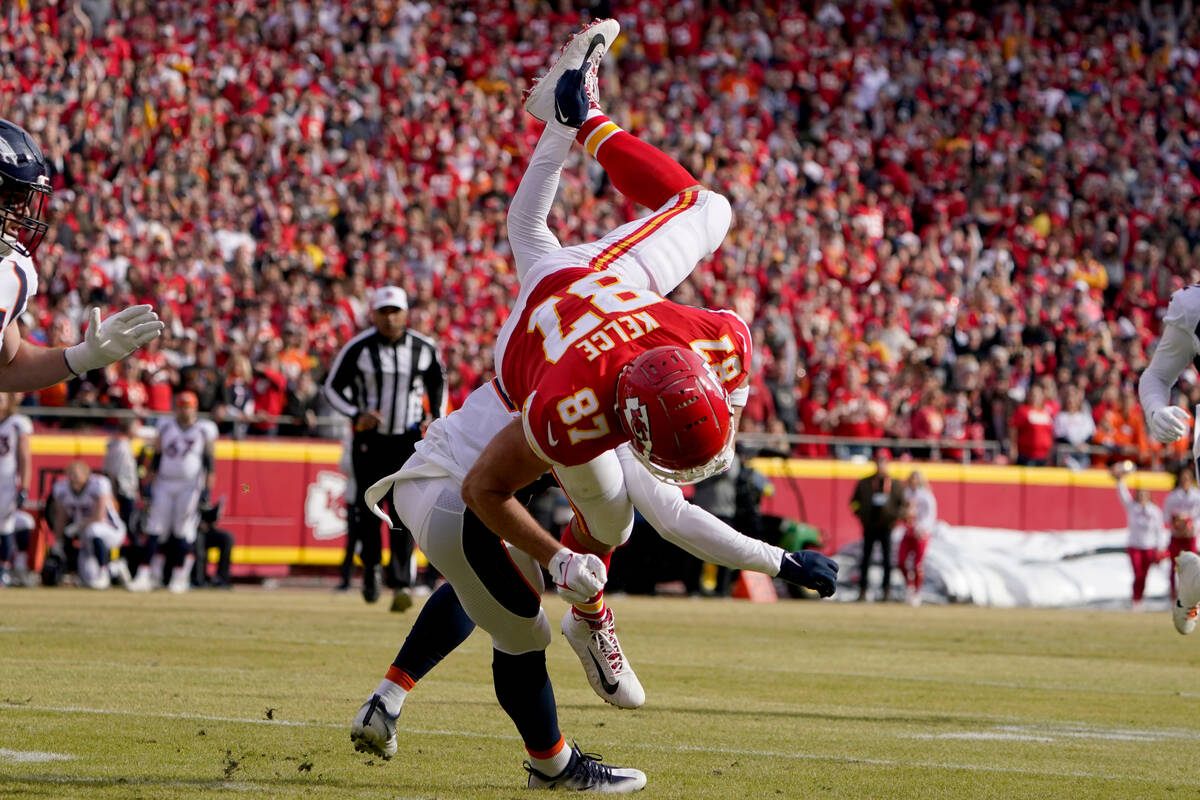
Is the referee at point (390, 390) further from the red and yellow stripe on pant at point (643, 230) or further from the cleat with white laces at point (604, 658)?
the cleat with white laces at point (604, 658)

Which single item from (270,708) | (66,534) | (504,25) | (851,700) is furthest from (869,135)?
(270,708)

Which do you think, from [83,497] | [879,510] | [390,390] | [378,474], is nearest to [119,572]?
[83,497]

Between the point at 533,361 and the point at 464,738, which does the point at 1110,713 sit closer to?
the point at 464,738

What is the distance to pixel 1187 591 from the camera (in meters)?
6.97

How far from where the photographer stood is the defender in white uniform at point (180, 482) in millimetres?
13859

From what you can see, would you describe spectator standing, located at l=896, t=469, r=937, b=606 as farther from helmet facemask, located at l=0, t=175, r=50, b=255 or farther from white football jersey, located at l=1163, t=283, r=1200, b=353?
helmet facemask, located at l=0, t=175, r=50, b=255

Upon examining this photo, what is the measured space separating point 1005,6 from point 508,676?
23335 mm

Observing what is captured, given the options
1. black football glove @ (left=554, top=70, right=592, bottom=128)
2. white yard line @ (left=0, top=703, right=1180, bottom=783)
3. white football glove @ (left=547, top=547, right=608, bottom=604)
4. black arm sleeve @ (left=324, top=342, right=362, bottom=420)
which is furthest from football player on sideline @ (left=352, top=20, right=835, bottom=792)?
black arm sleeve @ (left=324, top=342, right=362, bottom=420)

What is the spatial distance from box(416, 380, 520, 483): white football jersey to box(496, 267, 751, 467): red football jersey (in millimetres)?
298

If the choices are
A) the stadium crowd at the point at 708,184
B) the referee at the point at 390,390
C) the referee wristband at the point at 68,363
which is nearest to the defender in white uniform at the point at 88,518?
the stadium crowd at the point at 708,184

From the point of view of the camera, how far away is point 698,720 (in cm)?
628

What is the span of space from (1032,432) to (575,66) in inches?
526

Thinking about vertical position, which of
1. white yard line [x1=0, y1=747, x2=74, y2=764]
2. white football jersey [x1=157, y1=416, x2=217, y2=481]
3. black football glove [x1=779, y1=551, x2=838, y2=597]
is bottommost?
white football jersey [x1=157, y1=416, x2=217, y2=481]

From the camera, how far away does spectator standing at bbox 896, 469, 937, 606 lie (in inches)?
639
